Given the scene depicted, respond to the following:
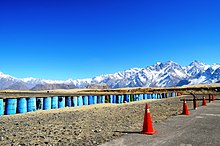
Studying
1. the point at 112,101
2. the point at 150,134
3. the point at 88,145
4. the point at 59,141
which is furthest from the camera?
the point at 112,101

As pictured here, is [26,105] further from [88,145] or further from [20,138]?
[88,145]

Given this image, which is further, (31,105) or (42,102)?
(42,102)

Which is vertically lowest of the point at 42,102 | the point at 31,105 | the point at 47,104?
the point at 47,104

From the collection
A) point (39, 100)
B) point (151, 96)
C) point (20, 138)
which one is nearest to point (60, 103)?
point (39, 100)

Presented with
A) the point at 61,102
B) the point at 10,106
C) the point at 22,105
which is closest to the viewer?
the point at 10,106

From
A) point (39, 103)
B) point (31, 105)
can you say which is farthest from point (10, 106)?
point (39, 103)

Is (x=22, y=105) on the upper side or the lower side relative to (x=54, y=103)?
upper

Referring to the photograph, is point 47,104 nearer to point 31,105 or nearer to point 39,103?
point 39,103

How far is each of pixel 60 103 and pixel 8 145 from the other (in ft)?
67.6

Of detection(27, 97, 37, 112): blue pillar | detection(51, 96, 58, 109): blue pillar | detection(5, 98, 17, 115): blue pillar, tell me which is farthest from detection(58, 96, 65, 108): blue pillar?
detection(5, 98, 17, 115): blue pillar

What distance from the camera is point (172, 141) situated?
8141 millimetres

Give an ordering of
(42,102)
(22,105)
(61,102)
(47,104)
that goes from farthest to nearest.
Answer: (61,102) → (47,104) → (42,102) → (22,105)

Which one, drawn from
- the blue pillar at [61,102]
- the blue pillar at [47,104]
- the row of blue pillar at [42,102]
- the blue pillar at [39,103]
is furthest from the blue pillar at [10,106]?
the blue pillar at [61,102]

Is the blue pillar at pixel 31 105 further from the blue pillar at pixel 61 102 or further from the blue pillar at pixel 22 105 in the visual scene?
the blue pillar at pixel 61 102
